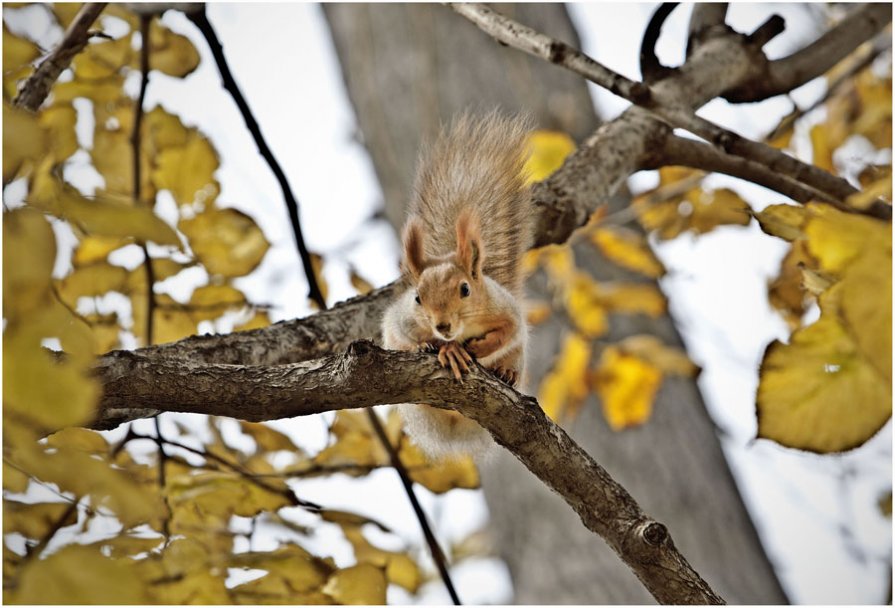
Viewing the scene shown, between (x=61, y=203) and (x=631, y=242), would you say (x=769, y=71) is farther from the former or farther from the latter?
(x=61, y=203)

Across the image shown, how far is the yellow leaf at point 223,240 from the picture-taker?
53.7 inches

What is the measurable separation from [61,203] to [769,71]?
1.45 meters

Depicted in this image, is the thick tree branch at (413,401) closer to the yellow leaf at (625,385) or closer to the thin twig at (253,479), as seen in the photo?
the thin twig at (253,479)

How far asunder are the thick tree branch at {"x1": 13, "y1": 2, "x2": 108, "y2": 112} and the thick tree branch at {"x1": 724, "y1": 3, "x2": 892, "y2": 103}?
1078 mm

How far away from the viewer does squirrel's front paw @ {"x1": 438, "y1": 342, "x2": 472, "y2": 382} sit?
942 mm

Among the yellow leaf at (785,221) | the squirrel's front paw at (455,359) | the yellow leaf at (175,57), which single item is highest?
the yellow leaf at (175,57)

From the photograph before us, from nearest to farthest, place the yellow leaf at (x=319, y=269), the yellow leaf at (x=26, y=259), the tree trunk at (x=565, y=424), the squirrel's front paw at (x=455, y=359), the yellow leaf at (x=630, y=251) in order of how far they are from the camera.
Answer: the yellow leaf at (x=26, y=259), the squirrel's front paw at (x=455, y=359), the yellow leaf at (x=319, y=269), the yellow leaf at (x=630, y=251), the tree trunk at (x=565, y=424)

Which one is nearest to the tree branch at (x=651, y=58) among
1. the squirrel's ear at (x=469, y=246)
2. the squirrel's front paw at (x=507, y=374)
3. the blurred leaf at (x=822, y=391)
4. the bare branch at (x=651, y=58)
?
the bare branch at (x=651, y=58)

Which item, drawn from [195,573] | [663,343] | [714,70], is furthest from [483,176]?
[663,343]

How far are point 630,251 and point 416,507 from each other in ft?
3.83

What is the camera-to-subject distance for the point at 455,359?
97 cm

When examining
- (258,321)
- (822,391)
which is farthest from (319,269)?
(822,391)

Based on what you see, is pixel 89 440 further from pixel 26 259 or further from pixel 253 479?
pixel 26 259

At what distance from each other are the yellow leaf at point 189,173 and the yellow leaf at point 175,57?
0.13 meters
